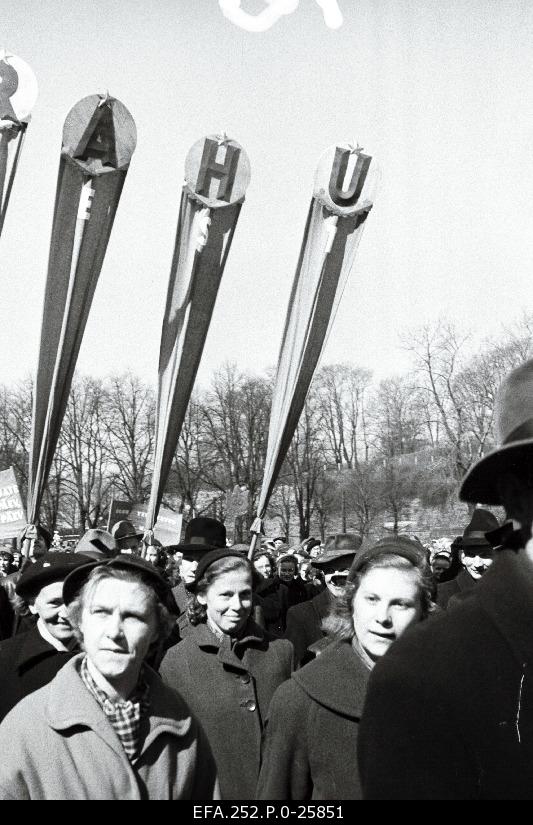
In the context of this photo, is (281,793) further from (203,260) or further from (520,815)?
(203,260)

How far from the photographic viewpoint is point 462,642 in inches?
62.4

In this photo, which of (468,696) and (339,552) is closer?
(468,696)

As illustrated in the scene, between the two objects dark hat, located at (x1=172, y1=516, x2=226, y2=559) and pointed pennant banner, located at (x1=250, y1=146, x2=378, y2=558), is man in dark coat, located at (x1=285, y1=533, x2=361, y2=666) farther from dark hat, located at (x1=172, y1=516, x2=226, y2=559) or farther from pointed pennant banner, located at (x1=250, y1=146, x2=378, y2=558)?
pointed pennant banner, located at (x1=250, y1=146, x2=378, y2=558)

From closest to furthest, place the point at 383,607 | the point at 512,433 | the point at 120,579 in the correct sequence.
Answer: the point at 512,433 < the point at 120,579 < the point at 383,607

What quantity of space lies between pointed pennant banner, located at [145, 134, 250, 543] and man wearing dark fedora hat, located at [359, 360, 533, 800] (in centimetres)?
1076

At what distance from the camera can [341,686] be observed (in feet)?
11.6

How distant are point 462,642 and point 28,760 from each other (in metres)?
1.77

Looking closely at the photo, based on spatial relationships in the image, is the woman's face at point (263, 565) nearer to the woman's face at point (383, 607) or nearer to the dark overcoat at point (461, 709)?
the woman's face at point (383, 607)

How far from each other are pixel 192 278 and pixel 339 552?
19.7 ft

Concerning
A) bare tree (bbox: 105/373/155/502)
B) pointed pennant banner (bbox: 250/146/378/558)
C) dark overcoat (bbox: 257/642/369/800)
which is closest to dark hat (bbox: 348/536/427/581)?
dark overcoat (bbox: 257/642/369/800)

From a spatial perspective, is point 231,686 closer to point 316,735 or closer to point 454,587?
point 316,735

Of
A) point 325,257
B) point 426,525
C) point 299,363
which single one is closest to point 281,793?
point 299,363

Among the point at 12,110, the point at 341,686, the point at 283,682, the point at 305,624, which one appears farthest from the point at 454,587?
the point at 12,110

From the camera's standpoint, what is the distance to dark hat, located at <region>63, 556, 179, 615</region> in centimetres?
335
